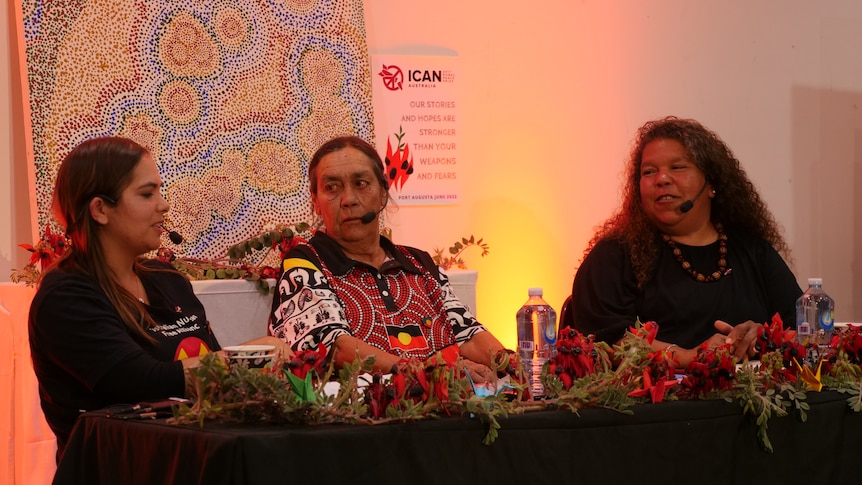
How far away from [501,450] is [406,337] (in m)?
1.15

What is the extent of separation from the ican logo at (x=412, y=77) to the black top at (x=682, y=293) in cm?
133

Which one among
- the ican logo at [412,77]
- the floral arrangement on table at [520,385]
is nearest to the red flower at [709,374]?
the floral arrangement on table at [520,385]

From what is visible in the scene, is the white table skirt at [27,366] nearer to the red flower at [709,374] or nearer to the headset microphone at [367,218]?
the headset microphone at [367,218]

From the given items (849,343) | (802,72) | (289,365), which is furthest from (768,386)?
(802,72)

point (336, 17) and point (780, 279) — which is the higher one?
point (336, 17)

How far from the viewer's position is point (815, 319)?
2.68 m

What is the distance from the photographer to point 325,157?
3.00m

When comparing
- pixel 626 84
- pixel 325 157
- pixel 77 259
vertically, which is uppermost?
pixel 626 84

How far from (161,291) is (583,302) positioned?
1.34 meters

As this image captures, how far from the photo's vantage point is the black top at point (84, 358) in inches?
79.3

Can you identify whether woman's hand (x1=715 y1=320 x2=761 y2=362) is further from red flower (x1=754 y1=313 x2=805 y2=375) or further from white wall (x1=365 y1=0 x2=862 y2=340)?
white wall (x1=365 y1=0 x2=862 y2=340)

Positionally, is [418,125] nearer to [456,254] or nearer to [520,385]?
[456,254]

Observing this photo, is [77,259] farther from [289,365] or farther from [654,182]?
[654,182]

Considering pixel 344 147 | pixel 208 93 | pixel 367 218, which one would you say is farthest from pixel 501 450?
pixel 208 93
